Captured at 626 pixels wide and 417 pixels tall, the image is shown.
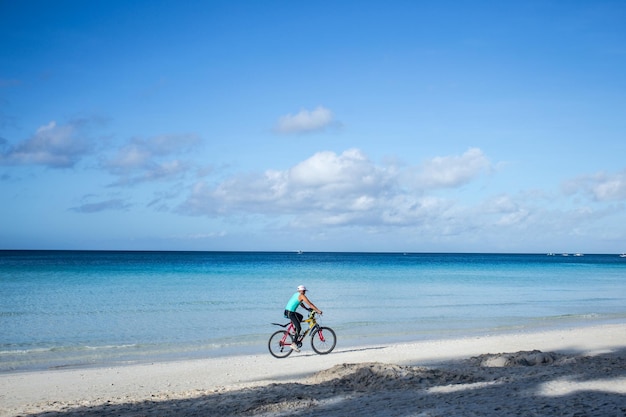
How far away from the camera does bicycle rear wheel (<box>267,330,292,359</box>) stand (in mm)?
15836

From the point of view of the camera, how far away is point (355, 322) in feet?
77.9

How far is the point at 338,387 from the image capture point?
35.3ft

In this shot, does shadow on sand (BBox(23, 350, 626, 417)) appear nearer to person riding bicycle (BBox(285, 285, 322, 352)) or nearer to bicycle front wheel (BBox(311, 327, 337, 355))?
person riding bicycle (BBox(285, 285, 322, 352))

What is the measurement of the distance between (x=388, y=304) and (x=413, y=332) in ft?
32.5

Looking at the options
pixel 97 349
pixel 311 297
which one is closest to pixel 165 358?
pixel 97 349

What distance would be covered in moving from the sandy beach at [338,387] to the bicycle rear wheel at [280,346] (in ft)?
1.06

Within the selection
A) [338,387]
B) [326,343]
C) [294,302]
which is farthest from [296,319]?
[338,387]

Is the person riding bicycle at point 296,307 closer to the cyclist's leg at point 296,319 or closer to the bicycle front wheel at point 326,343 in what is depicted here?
the cyclist's leg at point 296,319

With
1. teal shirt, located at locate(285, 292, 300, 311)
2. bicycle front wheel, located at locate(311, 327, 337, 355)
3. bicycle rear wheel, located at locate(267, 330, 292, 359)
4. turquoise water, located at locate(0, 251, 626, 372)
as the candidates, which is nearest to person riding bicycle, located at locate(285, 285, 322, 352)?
teal shirt, located at locate(285, 292, 300, 311)

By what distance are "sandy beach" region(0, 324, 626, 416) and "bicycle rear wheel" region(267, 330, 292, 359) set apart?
324 millimetres

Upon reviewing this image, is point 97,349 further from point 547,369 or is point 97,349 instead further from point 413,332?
point 547,369

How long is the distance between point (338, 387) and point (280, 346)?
5.36 m

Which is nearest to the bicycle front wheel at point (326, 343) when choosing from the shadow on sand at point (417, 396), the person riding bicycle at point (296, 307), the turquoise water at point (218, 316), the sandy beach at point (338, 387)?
the sandy beach at point (338, 387)

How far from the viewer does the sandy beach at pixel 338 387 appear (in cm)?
896
